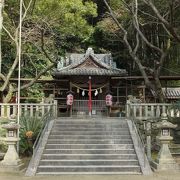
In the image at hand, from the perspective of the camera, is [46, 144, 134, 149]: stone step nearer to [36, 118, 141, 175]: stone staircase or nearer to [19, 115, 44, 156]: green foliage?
[36, 118, 141, 175]: stone staircase

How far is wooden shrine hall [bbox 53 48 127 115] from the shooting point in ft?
89.1

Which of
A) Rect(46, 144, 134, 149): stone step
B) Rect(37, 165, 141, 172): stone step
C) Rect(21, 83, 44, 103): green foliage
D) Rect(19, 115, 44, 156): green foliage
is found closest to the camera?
Rect(37, 165, 141, 172): stone step

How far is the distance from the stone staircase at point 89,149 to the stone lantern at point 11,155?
88 centimetres

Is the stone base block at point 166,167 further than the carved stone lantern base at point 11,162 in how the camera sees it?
Yes

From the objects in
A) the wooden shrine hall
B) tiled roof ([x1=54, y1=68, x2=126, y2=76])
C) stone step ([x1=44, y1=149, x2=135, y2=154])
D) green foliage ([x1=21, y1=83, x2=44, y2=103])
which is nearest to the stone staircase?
stone step ([x1=44, y1=149, x2=135, y2=154])

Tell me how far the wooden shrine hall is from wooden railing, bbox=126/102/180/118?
22.1 ft

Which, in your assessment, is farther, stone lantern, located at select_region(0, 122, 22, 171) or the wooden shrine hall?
the wooden shrine hall

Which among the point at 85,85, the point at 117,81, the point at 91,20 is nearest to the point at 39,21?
the point at 85,85

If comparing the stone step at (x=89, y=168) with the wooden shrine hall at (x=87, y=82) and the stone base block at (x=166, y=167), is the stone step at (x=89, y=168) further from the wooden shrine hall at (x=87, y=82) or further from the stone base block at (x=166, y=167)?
the wooden shrine hall at (x=87, y=82)

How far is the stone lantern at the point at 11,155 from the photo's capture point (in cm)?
1380

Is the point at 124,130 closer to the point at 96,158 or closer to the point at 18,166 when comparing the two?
the point at 96,158

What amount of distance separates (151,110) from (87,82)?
9308 millimetres

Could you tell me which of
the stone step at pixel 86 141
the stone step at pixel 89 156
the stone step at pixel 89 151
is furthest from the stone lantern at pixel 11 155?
the stone step at pixel 86 141

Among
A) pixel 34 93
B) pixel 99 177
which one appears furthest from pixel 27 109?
pixel 34 93
